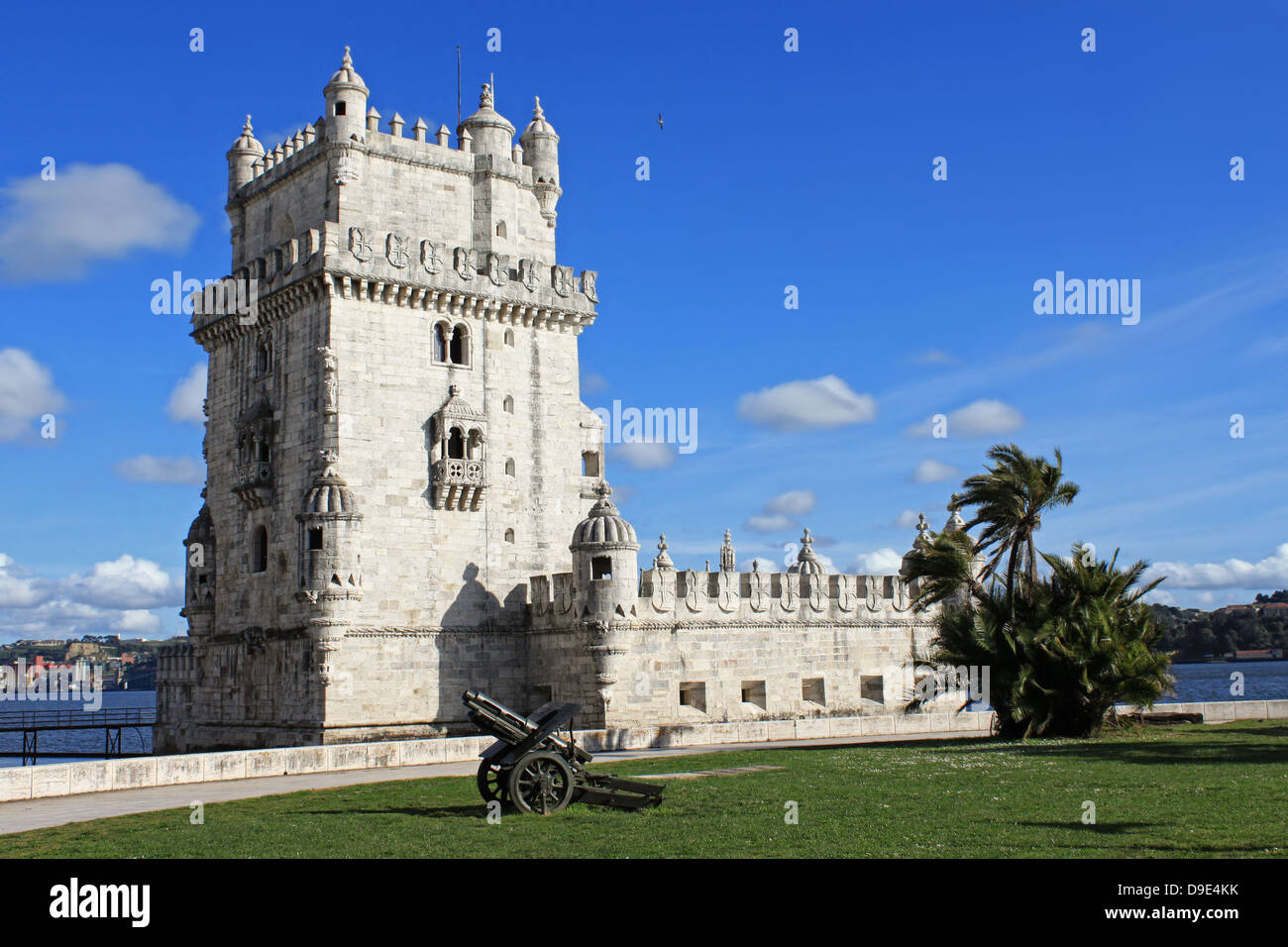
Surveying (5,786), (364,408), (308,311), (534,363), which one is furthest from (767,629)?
(5,786)

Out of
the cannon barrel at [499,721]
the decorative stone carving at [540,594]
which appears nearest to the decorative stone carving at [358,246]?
the decorative stone carving at [540,594]

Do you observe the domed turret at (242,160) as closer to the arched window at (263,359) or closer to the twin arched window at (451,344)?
the arched window at (263,359)

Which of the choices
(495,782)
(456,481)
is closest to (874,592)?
(456,481)

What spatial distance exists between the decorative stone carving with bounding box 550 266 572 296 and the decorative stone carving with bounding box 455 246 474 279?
2.78 meters

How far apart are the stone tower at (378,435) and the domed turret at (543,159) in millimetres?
69

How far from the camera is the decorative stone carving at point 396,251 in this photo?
3403 centimetres

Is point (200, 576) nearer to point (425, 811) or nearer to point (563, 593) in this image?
point (563, 593)

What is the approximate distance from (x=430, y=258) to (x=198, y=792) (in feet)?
58.9

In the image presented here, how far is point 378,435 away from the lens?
110ft

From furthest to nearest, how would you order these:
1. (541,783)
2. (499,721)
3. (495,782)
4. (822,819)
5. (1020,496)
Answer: (1020,496) → (495,782) → (499,721) → (541,783) → (822,819)

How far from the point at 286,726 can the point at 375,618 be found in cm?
372

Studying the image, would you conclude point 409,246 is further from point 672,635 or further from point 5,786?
point 5,786

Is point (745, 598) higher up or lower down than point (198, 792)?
higher up
